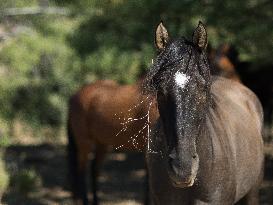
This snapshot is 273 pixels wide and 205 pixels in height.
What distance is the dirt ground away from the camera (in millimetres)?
7512

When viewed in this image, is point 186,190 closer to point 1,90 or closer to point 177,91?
point 177,91

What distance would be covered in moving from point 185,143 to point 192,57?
48 centimetres

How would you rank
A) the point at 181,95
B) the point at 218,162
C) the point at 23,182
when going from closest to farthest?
the point at 181,95 → the point at 218,162 → the point at 23,182

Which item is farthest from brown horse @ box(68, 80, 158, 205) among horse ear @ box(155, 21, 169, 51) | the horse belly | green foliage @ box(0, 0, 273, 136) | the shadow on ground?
horse ear @ box(155, 21, 169, 51)

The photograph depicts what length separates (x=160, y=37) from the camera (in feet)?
11.0

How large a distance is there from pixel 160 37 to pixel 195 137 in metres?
0.60

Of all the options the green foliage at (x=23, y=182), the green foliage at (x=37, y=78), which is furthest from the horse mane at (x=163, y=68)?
the green foliage at (x=23, y=182)

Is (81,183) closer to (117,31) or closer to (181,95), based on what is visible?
(117,31)

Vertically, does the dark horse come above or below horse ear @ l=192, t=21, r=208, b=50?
below

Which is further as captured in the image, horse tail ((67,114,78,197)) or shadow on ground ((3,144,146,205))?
shadow on ground ((3,144,146,205))

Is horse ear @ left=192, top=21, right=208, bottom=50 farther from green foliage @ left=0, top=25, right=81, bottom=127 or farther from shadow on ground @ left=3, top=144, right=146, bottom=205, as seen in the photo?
shadow on ground @ left=3, top=144, right=146, bottom=205

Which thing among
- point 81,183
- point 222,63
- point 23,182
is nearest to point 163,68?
point 81,183

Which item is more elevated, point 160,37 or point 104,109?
point 160,37

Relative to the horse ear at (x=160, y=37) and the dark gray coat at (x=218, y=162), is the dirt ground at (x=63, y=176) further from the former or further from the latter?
the horse ear at (x=160, y=37)
